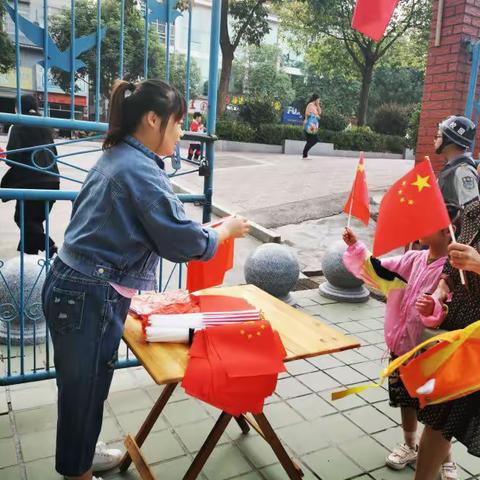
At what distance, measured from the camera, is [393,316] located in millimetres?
2500

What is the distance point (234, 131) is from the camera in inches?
779

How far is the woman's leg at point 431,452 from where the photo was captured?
2.11m

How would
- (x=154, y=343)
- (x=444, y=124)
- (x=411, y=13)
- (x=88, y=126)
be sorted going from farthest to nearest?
1. (x=411, y=13)
2. (x=444, y=124)
3. (x=88, y=126)
4. (x=154, y=343)

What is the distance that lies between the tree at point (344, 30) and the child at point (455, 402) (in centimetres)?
2091

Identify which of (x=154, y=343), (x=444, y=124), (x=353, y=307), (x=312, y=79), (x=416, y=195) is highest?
(x=312, y=79)

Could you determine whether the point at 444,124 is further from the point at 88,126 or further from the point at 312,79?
the point at 312,79

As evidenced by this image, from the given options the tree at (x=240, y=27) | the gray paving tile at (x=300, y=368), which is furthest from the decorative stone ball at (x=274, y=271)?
the tree at (x=240, y=27)

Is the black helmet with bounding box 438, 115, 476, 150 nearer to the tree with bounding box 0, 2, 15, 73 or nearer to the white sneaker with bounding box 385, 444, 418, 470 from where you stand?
the white sneaker with bounding box 385, 444, 418, 470

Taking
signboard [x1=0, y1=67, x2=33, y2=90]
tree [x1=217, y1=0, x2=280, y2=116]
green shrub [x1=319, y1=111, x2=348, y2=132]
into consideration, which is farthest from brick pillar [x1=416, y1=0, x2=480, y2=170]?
signboard [x1=0, y1=67, x2=33, y2=90]

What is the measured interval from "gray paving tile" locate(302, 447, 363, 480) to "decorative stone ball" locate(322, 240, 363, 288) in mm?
2789

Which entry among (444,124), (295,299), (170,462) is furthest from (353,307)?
(170,462)

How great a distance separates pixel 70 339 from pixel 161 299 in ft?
2.35

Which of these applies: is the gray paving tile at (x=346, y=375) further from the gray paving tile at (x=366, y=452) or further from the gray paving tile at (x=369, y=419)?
the gray paving tile at (x=366, y=452)

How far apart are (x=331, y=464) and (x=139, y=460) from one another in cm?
103
